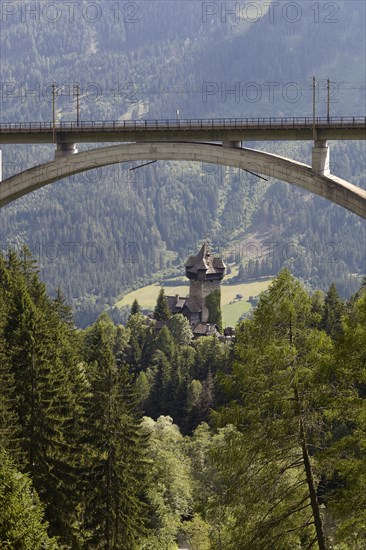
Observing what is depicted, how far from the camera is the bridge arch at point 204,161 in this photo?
59.0 meters

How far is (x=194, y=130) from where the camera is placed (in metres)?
63.6

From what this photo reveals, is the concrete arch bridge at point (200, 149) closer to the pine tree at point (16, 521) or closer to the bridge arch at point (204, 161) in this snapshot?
the bridge arch at point (204, 161)

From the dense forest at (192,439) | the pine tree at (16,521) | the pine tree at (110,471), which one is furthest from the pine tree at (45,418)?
the pine tree at (16,521)

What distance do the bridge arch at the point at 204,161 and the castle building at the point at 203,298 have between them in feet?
155

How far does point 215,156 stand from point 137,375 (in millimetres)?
43229

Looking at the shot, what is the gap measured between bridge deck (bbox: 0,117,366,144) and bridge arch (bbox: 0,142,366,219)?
682 mm

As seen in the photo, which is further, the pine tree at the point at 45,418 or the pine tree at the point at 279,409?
the pine tree at the point at 45,418

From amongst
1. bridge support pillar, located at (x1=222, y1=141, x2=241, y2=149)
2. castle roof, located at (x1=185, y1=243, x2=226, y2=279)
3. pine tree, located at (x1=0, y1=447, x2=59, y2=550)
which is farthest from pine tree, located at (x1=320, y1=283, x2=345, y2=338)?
pine tree, located at (x1=0, y1=447, x2=59, y2=550)

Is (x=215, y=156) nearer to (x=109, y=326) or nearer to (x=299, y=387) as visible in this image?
(x=299, y=387)

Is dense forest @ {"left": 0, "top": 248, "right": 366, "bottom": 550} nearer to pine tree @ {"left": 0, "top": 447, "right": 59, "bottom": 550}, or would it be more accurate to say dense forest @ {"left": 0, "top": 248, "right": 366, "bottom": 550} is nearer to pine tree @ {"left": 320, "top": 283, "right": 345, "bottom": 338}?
pine tree @ {"left": 0, "top": 447, "right": 59, "bottom": 550}

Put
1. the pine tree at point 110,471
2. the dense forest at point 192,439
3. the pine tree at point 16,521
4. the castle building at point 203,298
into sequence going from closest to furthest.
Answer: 1. the pine tree at point 16,521
2. the dense forest at point 192,439
3. the pine tree at point 110,471
4. the castle building at point 203,298

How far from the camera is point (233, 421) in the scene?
32.5m

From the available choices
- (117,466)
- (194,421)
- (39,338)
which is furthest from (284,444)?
(194,421)

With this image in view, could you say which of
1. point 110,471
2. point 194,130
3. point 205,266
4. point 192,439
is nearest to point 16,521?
point 110,471
